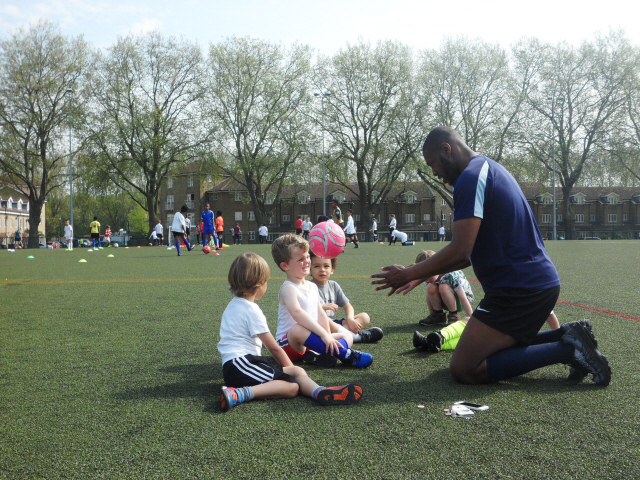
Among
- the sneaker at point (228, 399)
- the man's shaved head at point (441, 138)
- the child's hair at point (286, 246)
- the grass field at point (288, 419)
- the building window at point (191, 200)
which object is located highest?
the building window at point (191, 200)

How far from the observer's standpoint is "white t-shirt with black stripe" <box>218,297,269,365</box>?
3348 mm

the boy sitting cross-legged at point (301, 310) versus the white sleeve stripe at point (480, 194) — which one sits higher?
the white sleeve stripe at point (480, 194)

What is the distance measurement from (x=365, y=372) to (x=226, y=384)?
3.46 feet

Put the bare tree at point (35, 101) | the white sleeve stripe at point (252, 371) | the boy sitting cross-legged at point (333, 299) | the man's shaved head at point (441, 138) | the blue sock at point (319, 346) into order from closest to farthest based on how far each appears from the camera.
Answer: the white sleeve stripe at point (252, 371) → the man's shaved head at point (441, 138) → the blue sock at point (319, 346) → the boy sitting cross-legged at point (333, 299) → the bare tree at point (35, 101)

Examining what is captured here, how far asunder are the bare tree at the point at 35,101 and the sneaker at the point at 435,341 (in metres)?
43.6

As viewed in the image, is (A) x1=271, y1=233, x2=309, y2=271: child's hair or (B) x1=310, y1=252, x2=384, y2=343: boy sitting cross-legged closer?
(A) x1=271, y1=233, x2=309, y2=271: child's hair

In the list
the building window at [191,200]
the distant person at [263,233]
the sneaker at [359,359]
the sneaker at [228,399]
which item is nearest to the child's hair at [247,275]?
the sneaker at [228,399]

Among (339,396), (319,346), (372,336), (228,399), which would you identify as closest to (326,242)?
(372,336)

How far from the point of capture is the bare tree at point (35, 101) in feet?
130

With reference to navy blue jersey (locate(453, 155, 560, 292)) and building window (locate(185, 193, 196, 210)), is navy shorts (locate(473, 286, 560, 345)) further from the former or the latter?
building window (locate(185, 193, 196, 210))

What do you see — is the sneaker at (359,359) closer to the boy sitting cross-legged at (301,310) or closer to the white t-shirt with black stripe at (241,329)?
the boy sitting cross-legged at (301,310)

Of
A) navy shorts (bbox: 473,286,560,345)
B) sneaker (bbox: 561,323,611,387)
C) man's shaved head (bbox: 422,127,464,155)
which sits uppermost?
man's shaved head (bbox: 422,127,464,155)

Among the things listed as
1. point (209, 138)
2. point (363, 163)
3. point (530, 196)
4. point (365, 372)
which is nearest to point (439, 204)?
point (530, 196)

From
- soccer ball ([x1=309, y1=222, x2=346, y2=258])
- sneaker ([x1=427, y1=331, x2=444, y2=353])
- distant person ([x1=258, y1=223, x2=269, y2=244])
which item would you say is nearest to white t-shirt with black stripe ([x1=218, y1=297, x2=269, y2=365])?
soccer ball ([x1=309, y1=222, x2=346, y2=258])
